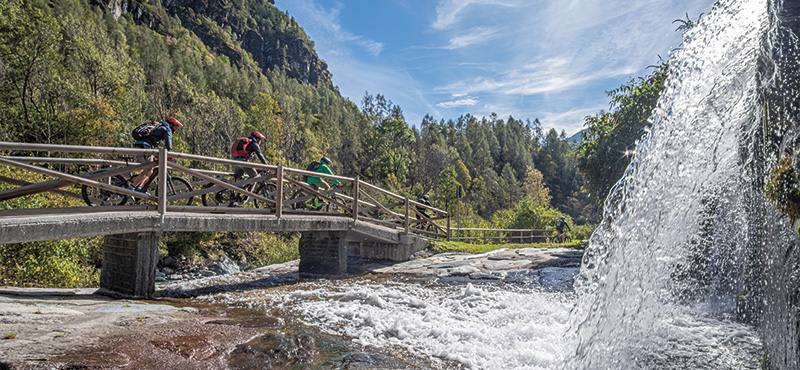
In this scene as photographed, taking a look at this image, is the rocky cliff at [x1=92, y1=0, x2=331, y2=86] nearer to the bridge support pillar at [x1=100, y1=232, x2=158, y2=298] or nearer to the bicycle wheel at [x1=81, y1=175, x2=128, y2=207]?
the bicycle wheel at [x1=81, y1=175, x2=128, y2=207]

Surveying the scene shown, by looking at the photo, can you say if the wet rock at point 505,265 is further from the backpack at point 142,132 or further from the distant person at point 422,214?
the backpack at point 142,132

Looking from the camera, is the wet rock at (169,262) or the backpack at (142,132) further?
the wet rock at (169,262)

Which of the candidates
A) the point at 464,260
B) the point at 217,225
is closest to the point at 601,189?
the point at 464,260

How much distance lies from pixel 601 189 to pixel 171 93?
34785 millimetres

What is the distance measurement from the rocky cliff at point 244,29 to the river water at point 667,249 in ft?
324

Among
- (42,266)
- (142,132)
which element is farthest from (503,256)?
(42,266)

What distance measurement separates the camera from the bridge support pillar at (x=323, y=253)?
1020cm

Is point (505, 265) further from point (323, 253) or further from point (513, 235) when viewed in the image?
point (513, 235)

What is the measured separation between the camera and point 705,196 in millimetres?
4719

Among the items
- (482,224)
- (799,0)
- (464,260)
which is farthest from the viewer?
(482,224)

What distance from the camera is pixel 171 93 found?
122 ft

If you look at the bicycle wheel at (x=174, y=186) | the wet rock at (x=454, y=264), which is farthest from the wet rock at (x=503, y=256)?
the bicycle wheel at (x=174, y=186)

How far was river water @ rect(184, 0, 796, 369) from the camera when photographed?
3810 millimetres

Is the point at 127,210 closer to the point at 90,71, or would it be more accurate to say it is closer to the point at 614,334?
the point at 614,334
